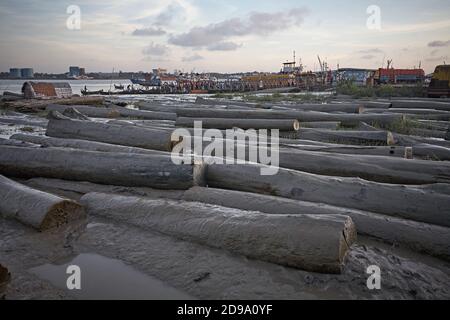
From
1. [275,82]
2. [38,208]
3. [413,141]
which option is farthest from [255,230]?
[275,82]

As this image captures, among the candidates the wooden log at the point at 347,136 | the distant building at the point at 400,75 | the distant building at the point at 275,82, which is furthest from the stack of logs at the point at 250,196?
the distant building at the point at 275,82

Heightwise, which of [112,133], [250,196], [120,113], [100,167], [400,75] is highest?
[400,75]

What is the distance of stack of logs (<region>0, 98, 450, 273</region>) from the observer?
3215mm

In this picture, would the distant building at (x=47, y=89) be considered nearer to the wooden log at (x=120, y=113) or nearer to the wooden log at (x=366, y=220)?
the wooden log at (x=120, y=113)

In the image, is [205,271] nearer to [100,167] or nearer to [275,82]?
[100,167]

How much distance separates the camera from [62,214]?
4.11 m

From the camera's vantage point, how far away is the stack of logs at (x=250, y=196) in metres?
3.21

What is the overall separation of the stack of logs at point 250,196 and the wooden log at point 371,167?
0.05 feet

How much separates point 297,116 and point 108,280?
933 cm

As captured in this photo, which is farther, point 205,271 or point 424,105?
point 424,105

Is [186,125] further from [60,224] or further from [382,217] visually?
[382,217]

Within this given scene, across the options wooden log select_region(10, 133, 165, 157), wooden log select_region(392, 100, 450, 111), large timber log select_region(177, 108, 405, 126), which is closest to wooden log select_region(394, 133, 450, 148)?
large timber log select_region(177, 108, 405, 126)
